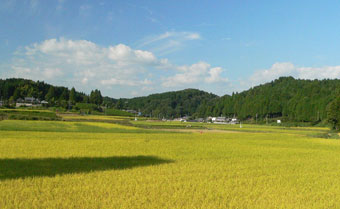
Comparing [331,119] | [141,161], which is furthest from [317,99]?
[141,161]

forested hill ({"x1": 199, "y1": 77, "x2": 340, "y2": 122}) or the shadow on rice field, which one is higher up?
forested hill ({"x1": 199, "y1": 77, "x2": 340, "y2": 122})

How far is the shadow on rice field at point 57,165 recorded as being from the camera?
13.6 m

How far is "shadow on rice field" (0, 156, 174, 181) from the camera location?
535 inches

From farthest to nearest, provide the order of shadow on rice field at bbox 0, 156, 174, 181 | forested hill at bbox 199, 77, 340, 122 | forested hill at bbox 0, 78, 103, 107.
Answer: forested hill at bbox 0, 78, 103, 107
forested hill at bbox 199, 77, 340, 122
shadow on rice field at bbox 0, 156, 174, 181

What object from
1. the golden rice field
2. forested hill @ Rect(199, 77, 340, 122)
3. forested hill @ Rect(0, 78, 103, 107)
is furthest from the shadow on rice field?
forested hill @ Rect(0, 78, 103, 107)

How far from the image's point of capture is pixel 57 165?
15.9 m

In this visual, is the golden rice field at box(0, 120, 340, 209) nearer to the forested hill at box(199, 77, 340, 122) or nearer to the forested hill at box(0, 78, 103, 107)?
the forested hill at box(199, 77, 340, 122)

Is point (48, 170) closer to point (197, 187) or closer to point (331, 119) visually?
point (197, 187)

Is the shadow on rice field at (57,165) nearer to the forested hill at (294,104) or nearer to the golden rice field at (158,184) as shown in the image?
the golden rice field at (158,184)

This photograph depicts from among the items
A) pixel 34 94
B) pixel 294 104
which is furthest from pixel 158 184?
pixel 34 94

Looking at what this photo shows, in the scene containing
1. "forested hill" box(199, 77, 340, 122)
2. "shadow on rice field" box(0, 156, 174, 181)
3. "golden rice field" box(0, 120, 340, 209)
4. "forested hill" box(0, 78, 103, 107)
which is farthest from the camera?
"forested hill" box(0, 78, 103, 107)

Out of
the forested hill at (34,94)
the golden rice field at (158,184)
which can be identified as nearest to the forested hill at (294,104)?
the forested hill at (34,94)

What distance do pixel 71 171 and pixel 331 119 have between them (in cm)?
7770

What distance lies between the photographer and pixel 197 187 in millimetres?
12211
